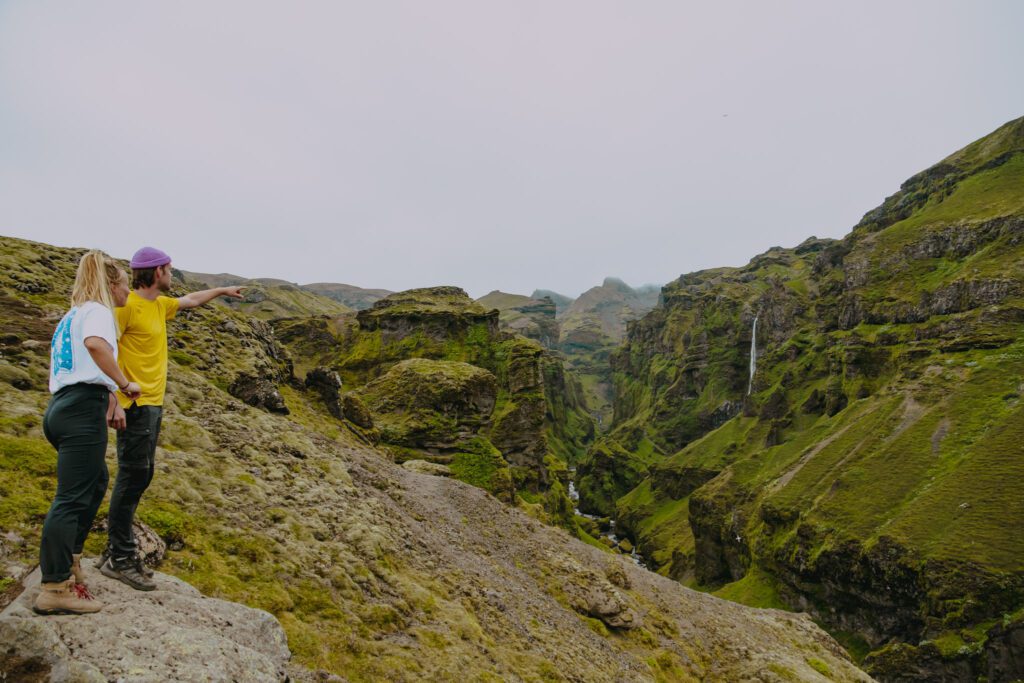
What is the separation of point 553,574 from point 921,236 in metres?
191

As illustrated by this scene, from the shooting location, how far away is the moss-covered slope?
84.9 metres

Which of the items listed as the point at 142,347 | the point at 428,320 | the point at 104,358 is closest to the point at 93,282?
the point at 104,358

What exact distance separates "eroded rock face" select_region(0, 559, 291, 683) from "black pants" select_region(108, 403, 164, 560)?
2.40 ft

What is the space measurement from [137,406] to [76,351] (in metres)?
1.79

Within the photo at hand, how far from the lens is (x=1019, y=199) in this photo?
6142 inches

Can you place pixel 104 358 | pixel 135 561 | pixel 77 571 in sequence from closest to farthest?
pixel 104 358 → pixel 77 571 → pixel 135 561

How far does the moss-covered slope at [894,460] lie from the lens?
279 ft

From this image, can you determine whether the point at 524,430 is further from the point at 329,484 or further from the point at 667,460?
the point at 667,460

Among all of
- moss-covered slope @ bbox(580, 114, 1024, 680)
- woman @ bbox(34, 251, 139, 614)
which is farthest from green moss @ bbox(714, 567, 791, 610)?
woman @ bbox(34, 251, 139, 614)

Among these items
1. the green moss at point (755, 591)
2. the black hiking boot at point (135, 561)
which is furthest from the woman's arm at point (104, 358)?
the green moss at point (755, 591)

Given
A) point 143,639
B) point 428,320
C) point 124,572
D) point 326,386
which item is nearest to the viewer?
point 143,639

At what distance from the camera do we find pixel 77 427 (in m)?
8.00

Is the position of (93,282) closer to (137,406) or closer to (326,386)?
(137,406)

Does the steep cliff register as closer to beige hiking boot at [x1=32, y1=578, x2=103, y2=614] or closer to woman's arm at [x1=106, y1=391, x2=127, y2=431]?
beige hiking boot at [x1=32, y1=578, x2=103, y2=614]
